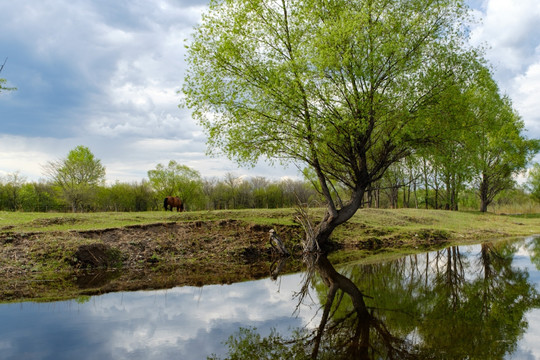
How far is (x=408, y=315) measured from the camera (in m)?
8.25

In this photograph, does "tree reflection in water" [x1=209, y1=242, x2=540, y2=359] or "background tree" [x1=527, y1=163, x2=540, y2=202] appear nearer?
"tree reflection in water" [x1=209, y1=242, x2=540, y2=359]

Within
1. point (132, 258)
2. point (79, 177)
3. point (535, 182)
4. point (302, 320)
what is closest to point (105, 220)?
point (132, 258)

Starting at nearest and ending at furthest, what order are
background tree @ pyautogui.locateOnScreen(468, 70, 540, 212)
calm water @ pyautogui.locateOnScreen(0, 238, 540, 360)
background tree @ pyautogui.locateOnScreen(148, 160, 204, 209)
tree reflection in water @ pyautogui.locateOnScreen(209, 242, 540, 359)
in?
tree reflection in water @ pyautogui.locateOnScreen(209, 242, 540, 359) < calm water @ pyautogui.locateOnScreen(0, 238, 540, 360) < background tree @ pyautogui.locateOnScreen(468, 70, 540, 212) < background tree @ pyautogui.locateOnScreen(148, 160, 204, 209)

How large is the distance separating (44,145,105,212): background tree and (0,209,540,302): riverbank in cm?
2751

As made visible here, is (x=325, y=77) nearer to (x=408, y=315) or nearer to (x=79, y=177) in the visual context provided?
(x=408, y=315)

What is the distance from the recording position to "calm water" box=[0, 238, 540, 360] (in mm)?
6422

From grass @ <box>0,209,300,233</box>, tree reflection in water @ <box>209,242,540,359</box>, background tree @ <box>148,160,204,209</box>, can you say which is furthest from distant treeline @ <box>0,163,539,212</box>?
tree reflection in water @ <box>209,242,540,359</box>

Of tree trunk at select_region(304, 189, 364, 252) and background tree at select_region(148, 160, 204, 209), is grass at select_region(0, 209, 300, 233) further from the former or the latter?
background tree at select_region(148, 160, 204, 209)

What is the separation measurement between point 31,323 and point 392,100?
15.6 m

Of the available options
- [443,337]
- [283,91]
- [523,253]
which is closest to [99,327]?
[443,337]

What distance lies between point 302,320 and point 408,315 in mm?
2360

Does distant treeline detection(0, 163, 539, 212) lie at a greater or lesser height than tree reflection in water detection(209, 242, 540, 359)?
greater

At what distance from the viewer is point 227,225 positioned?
64.9 ft

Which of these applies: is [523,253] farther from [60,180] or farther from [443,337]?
[60,180]
